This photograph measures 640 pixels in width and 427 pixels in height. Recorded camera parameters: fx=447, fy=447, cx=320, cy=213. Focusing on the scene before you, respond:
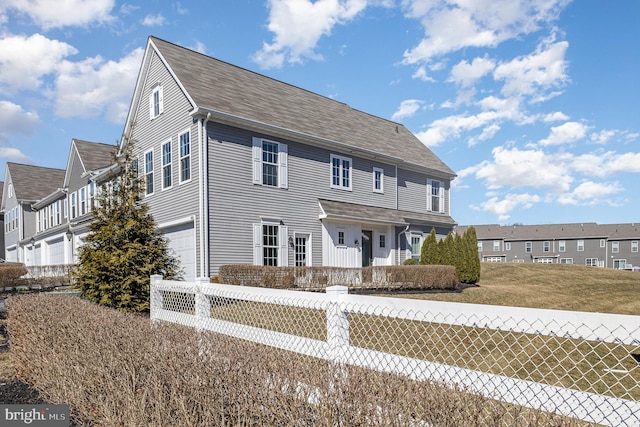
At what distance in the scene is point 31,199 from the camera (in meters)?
38.8

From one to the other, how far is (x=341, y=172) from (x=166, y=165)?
8.06 meters

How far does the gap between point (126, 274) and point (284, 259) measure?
756cm

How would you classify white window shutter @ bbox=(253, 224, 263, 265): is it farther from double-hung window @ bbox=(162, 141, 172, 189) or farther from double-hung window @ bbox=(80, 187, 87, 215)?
double-hung window @ bbox=(80, 187, 87, 215)

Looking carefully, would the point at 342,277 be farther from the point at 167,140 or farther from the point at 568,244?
the point at 568,244

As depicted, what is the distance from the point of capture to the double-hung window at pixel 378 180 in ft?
77.5

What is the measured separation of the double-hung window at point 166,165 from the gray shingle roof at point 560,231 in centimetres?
4760

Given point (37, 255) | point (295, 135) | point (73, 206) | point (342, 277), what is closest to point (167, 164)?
point (295, 135)

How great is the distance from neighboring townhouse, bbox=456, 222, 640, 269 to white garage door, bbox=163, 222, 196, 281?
4792 cm

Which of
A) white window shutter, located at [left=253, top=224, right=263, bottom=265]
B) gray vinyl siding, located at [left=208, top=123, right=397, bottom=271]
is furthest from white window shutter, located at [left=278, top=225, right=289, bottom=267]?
white window shutter, located at [left=253, top=224, right=263, bottom=265]

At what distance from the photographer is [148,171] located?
20406 millimetres

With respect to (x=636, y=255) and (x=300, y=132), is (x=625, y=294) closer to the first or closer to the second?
(x=300, y=132)

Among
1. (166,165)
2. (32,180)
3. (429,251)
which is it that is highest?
(32,180)

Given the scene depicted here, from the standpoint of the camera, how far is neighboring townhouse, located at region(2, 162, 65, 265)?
38.8 m

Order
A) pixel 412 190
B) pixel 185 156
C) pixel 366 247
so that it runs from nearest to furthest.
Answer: pixel 185 156 < pixel 366 247 < pixel 412 190
